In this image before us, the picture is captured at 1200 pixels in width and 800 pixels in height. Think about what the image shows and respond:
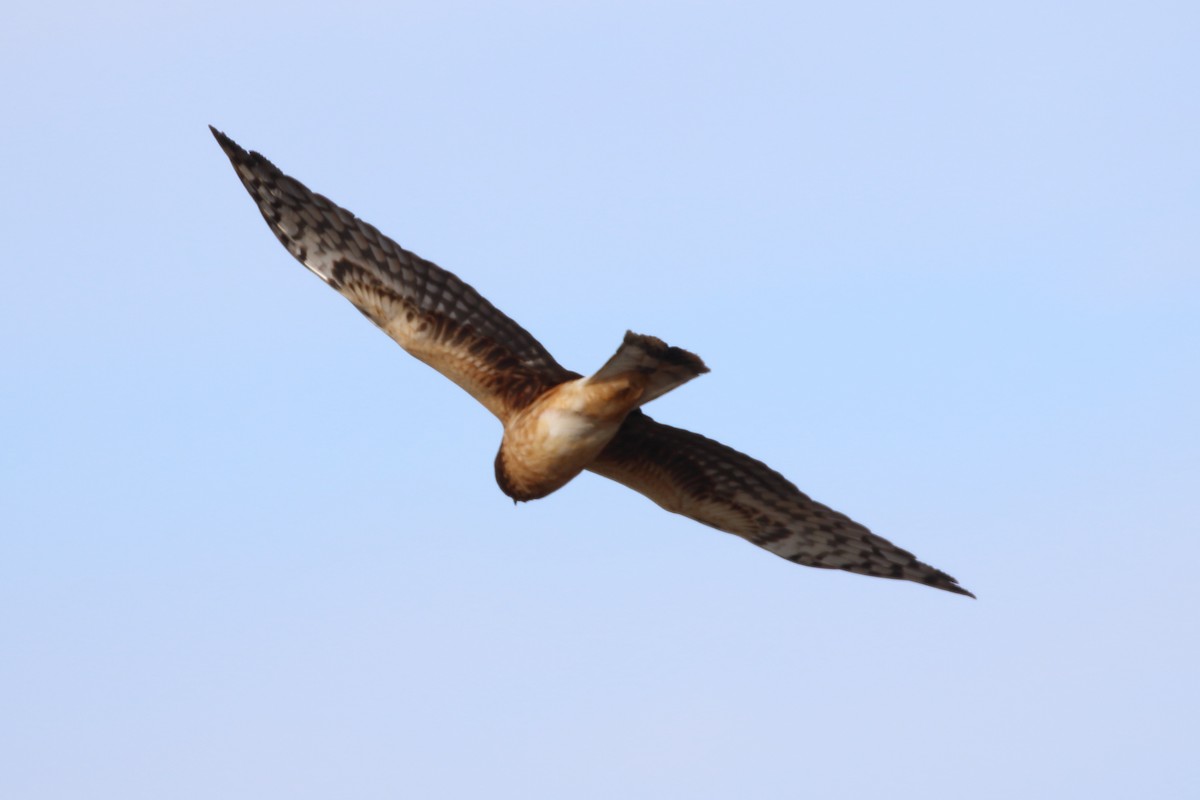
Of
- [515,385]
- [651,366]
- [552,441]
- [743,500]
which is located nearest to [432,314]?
[515,385]

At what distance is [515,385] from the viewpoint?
14508 mm

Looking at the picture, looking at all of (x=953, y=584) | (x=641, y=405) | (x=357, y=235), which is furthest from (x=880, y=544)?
(x=357, y=235)

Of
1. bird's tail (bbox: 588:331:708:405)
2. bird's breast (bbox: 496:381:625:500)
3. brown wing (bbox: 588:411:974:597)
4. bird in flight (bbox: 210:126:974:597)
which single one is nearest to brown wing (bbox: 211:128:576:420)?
bird in flight (bbox: 210:126:974:597)

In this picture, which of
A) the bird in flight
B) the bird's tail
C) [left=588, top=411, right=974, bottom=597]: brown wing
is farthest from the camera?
[left=588, top=411, right=974, bottom=597]: brown wing

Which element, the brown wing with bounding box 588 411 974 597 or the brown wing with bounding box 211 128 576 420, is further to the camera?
the brown wing with bounding box 588 411 974 597

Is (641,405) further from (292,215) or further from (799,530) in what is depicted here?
(292,215)

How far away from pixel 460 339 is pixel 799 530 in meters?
3.65

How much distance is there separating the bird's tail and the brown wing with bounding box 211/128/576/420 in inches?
46.0

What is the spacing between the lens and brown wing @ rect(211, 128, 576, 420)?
14.6 meters

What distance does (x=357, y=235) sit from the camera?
14.8 m

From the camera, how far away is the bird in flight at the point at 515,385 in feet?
46.3

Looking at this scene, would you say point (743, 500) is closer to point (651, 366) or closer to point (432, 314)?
point (651, 366)

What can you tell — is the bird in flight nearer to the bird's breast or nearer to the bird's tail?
the bird's breast

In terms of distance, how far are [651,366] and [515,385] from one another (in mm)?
1724
